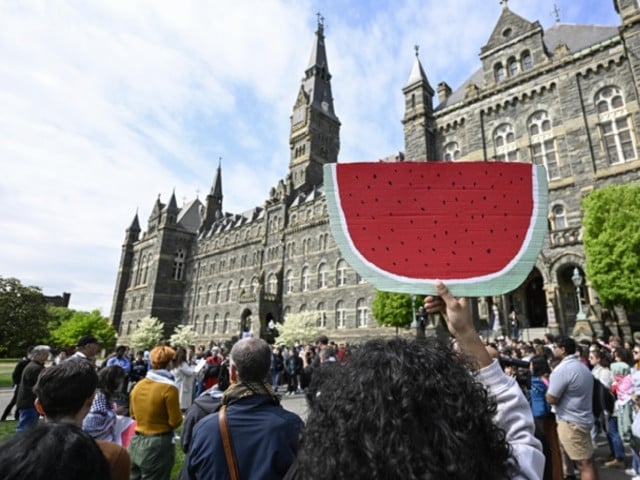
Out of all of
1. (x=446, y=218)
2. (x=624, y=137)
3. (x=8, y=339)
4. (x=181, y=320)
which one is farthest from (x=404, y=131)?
(x=181, y=320)

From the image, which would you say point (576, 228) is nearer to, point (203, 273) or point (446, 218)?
point (446, 218)

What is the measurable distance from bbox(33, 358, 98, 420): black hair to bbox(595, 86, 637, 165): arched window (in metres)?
23.3

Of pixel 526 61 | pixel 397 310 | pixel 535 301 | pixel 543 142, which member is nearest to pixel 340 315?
pixel 397 310

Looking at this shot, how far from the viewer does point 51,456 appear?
44.9 inches

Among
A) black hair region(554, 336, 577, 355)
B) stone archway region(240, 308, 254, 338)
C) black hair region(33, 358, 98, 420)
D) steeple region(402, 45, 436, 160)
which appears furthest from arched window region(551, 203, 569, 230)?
stone archway region(240, 308, 254, 338)

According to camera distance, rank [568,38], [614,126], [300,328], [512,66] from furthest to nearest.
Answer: [300,328] < [512,66] < [568,38] < [614,126]

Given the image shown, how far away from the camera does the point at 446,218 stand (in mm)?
1698

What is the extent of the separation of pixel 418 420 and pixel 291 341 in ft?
96.7

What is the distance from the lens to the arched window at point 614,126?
59.2 feet

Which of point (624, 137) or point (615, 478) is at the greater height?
point (624, 137)

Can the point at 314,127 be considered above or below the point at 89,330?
above

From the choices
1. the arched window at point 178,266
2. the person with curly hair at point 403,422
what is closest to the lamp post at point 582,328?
the person with curly hair at point 403,422

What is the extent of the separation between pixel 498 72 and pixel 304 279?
2203cm

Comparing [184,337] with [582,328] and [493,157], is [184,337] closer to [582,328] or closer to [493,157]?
[493,157]
